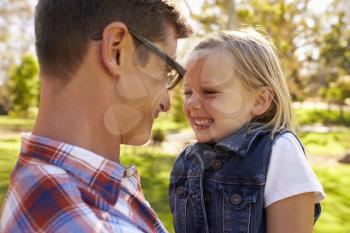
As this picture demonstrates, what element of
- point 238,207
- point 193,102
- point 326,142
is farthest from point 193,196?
point 326,142

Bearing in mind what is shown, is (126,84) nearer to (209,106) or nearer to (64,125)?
(64,125)

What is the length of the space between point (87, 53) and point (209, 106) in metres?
0.81

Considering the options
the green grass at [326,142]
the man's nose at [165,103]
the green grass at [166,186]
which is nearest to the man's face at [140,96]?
the man's nose at [165,103]

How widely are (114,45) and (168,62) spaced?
20cm

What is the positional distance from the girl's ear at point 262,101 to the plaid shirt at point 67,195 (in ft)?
2.98

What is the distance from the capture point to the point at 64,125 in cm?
110

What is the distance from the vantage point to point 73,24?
44.8 inches

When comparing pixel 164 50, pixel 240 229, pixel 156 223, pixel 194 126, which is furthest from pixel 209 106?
pixel 156 223

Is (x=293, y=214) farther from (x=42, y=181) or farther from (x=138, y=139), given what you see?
(x=42, y=181)

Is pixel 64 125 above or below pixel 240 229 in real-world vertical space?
above

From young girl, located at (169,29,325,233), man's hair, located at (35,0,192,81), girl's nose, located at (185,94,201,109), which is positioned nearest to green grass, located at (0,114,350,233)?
young girl, located at (169,29,325,233)

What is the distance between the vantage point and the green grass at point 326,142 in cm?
1584

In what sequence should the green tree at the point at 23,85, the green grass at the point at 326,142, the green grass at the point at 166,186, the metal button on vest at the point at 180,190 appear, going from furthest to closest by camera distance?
1. the green tree at the point at 23,85
2. the green grass at the point at 326,142
3. the green grass at the point at 166,186
4. the metal button on vest at the point at 180,190

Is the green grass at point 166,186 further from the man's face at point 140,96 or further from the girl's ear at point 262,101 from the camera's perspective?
the man's face at point 140,96
